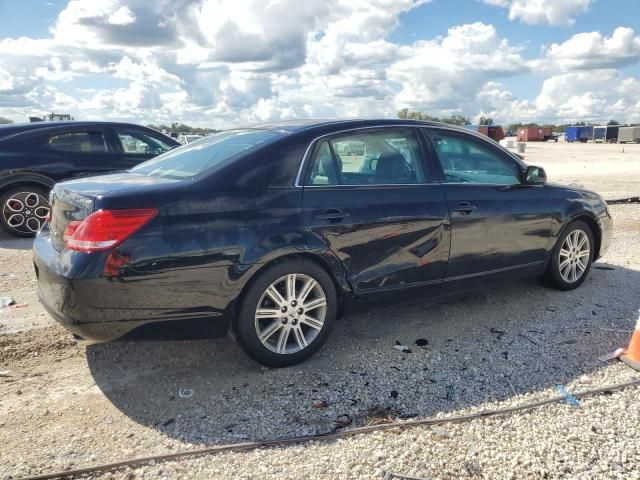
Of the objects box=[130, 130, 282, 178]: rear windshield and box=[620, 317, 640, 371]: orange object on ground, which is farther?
box=[620, 317, 640, 371]: orange object on ground

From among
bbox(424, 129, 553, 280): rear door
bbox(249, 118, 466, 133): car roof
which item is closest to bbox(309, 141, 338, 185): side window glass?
bbox(249, 118, 466, 133): car roof

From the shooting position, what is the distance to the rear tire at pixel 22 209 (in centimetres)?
771

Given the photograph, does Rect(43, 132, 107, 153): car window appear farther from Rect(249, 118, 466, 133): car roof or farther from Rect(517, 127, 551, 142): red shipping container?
Rect(517, 127, 551, 142): red shipping container

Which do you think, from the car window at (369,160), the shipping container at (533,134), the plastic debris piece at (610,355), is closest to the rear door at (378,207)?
the car window at (369,160)

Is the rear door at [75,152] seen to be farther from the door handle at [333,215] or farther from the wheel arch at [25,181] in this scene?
the door handle at [333,215]

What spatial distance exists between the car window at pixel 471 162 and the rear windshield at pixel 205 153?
56.9 inches

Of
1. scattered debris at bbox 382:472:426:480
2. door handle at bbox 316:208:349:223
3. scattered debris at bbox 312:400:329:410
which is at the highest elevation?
door handle at bbox 316:208:349:223

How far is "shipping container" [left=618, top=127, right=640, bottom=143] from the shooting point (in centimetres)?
6847

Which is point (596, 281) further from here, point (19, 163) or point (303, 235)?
point (19, 163)

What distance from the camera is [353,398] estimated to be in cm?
328

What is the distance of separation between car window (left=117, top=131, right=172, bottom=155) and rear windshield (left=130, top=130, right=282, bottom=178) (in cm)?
453

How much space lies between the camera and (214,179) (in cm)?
332

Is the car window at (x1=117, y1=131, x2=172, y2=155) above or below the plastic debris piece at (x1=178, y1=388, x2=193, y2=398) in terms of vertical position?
above

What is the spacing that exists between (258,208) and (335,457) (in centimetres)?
153
